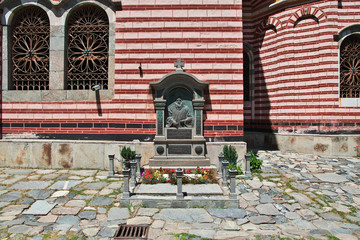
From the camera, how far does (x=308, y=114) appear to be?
10703mm

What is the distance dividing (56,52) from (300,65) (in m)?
10.6

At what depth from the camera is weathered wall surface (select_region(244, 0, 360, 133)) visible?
33.6 feet

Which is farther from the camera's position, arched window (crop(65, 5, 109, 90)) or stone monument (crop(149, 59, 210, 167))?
arched window (crop(65, 5, 109, 90))

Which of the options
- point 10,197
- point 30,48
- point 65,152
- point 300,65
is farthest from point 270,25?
point 10,197

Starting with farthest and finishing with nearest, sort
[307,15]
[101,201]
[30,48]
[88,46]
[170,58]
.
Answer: [307,15]
[30,48]
[88,46]
[170,58]
[101,201]

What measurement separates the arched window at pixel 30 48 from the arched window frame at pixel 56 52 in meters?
0.22

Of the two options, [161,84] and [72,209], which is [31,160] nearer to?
[72,209]

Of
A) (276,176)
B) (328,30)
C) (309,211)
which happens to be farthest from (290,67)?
(309,211)

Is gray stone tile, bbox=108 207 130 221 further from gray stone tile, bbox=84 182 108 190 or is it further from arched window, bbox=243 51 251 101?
arched window, bbox=243 51 251 101

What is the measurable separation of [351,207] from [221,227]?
3.13 m

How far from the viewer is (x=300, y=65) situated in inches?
428

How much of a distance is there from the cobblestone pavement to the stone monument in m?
1.67

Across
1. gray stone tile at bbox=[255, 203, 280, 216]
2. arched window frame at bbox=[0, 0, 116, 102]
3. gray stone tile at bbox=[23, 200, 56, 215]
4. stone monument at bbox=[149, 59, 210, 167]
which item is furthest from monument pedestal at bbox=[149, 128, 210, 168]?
gray stone tile at bbox=[23, 200, 56, 215]

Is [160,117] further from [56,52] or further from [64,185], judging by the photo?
[56,52]
